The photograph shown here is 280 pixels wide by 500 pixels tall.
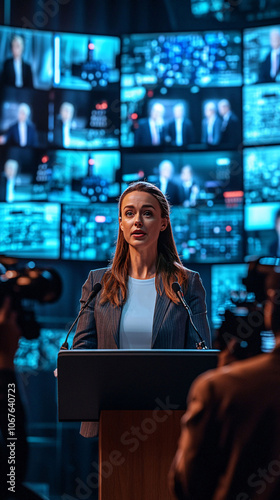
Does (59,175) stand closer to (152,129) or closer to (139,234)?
(152,129)

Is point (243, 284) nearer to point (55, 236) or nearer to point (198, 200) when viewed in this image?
point (198, 200)

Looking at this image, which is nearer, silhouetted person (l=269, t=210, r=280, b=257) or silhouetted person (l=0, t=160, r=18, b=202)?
silhouetted person (l=269, t=210, r=280, b=257)

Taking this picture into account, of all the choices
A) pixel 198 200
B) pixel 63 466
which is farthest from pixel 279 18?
pixel 63 466

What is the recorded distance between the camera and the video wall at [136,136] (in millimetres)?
3666

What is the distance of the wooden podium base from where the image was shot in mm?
1423

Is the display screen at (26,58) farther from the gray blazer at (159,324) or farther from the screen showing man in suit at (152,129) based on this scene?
the gray blazer at (159,324)

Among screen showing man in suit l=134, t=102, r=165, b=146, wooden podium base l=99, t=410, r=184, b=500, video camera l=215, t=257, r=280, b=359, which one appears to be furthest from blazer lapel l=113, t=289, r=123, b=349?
screen showing man in suit l=134, t=102, r=165, b=146

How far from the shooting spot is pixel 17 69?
12.4 ft

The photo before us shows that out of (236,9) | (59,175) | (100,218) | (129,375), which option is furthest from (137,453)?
(236,9)

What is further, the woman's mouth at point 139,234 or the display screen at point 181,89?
the display screen at point 181,89

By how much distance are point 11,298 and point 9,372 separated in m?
0.42

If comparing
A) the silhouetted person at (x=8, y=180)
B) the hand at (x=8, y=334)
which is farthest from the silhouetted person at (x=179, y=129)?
the hand at (x=8, y=334)

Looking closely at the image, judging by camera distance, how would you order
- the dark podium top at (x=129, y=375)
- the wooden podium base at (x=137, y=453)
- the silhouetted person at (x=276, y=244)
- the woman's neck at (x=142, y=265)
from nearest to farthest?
the dark podium top at (x=129, y=375) → the wooden podium base at (x=137, y=453) → the woman's neck at (x=142, y=265) → the silhouetted person at (x=276, y=244)

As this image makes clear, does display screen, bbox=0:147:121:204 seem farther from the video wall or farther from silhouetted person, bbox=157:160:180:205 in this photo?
silhouetted person, bbox=157:160:180:205
